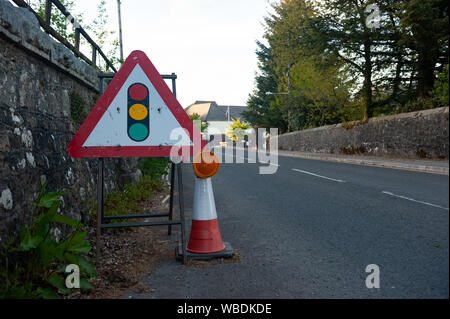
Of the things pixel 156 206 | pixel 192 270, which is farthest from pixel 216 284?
pixel 156 206

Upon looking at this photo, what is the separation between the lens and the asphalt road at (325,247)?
256cm

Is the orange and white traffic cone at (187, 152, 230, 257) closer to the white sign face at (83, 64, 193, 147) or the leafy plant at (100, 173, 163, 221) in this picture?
the white sign face at (83, 64, 193, 147)

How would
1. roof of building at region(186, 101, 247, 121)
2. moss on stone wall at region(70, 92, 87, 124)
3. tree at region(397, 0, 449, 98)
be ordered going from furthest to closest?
1. roof of building at region(186, 101, 247, 121)
2. tree at region(397, 0, 449, 98)
3. moss on stone wall at region(70, 92, 87, 124)

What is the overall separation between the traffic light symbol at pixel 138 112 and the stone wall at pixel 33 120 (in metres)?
0.91

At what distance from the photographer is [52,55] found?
4090mm

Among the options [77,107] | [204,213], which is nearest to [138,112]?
[204,213]

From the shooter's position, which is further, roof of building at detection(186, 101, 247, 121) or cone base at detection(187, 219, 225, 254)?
roof of building at detection(186, 101, 247, 121)

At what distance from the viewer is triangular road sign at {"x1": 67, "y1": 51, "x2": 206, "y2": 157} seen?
340 cm

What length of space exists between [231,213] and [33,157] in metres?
3.59

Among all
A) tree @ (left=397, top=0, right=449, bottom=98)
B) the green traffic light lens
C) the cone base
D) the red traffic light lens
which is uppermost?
tree @ (left=397, top=0, right=449, bottom=98)

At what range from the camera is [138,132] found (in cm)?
345

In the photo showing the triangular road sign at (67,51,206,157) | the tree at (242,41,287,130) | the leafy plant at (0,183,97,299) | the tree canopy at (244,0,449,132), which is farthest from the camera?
the tree at (242,41,287,130)

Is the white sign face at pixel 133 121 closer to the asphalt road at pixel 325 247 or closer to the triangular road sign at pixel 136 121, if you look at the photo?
the triangular road sign at pixel 136 121

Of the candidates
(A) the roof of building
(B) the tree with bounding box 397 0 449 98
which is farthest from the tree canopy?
(A) the roof of building
